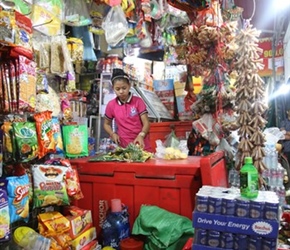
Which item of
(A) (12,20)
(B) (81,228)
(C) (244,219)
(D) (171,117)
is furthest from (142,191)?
(D) (171,117)

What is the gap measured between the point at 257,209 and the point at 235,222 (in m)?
0.11

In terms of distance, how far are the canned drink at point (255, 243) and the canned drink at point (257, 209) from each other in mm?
90

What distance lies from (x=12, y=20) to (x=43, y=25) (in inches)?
38.4

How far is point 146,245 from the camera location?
66.9 inches

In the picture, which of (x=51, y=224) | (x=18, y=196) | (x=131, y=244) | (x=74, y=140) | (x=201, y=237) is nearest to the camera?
(x=201, y=237)

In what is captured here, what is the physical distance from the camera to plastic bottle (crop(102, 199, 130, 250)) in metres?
1.77

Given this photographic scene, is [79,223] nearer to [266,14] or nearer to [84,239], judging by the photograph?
[84,239]

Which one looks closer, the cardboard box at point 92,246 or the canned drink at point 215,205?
the canned drink at point 215,205

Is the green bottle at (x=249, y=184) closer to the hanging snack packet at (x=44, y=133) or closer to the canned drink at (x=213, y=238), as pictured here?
the canned drink at (x=213, y=238)

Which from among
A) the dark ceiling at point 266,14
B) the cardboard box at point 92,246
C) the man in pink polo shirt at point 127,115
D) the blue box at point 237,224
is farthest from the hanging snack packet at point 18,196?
the dark ceiling at point 266,14

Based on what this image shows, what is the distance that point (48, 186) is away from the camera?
1.63 metres

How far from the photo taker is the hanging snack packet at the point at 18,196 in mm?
1395

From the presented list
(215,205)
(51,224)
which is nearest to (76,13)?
(51,224)

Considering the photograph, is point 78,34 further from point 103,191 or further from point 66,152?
point 103,191
